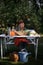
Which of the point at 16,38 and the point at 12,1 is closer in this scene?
the point at 12,1

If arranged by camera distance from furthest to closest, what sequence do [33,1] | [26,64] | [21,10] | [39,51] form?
[39,51]
[26,64]
[33,1]
[21,10]

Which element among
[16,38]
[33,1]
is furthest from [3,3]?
[16,38]

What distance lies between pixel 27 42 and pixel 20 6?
4.87ft

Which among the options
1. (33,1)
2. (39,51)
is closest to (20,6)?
(33,1)

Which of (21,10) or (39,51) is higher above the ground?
(21,10)

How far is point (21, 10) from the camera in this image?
4547mm

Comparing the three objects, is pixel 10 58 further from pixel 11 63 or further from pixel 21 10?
pixel 21 10

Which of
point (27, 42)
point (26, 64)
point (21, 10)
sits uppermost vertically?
point (21, 10)

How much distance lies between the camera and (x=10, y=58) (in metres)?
5.75

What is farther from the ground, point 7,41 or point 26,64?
point 7,41

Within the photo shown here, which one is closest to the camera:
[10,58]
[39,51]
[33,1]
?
[33,1]

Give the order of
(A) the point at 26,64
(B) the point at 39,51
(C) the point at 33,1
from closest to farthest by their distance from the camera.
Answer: (C) the point at 33,1
(A) the point at 26,64
(B) the point at 39,51

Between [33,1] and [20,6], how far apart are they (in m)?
0.43

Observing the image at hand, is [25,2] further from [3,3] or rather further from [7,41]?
[7,41]
